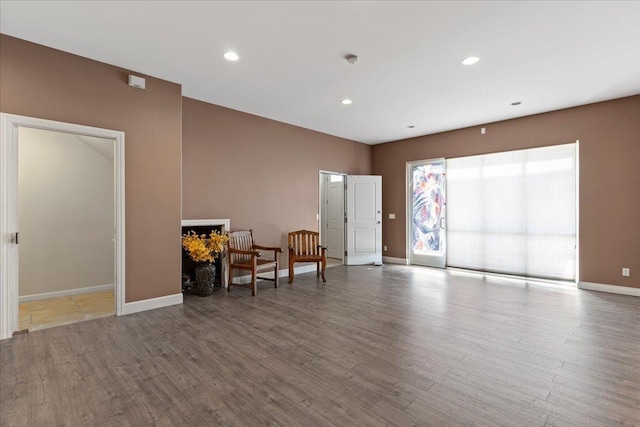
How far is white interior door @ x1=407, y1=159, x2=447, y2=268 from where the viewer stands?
22.2 feet

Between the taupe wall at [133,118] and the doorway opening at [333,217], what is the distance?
13.1 feet

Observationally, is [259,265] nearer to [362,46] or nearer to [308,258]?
[308,258]

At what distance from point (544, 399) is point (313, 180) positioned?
519 centimetres

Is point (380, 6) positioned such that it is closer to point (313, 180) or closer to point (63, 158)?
point (313, 180)

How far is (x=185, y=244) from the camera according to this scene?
173 inches

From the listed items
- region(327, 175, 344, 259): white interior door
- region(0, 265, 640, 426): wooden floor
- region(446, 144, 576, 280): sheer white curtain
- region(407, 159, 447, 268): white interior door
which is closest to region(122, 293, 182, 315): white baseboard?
region(0, 265, 640, 426): wooden floor

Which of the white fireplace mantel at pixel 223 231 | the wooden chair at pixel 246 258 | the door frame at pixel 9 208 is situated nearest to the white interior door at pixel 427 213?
the wooden chair at pixel 246 258

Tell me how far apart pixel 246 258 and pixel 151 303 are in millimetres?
1556

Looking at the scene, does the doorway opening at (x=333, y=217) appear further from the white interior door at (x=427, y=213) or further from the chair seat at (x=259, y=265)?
the chair seat at (x=259, y=265)

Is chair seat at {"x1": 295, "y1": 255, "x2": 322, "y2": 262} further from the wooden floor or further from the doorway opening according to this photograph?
the doorway opening

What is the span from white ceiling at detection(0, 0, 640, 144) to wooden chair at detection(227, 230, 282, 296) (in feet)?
7.30

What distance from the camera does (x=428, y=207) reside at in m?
7.02

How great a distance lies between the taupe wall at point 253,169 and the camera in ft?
15.5

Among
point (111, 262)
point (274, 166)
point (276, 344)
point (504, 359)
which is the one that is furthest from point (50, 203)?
point (504, 359)
